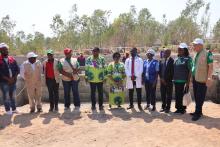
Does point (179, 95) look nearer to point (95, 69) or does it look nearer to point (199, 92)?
point (199, 92)

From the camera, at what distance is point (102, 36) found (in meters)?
38.4

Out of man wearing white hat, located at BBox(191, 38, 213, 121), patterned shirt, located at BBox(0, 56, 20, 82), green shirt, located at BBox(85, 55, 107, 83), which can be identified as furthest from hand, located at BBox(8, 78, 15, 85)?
man wearing white hat, located at BBox(191, 38, 213, 121)

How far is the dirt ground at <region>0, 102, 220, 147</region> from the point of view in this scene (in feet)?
19.5

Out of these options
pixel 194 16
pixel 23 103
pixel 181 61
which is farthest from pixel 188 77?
pixel 194 16

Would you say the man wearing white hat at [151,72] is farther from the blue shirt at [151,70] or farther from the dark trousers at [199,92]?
the dark trousers at [199,92]

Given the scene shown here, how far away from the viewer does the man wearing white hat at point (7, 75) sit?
7820mm

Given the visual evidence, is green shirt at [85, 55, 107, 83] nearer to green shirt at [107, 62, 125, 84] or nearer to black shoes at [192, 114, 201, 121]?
green shirt at [107, 62, 125, 84]

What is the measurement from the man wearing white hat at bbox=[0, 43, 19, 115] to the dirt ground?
17.8 inches

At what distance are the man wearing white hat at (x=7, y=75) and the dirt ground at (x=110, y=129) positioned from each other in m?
0.45

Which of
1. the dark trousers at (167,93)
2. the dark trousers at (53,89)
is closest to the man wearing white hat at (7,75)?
the dark trousers at (53,89)

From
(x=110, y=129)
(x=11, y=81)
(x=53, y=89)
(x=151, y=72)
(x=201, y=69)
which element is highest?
(x=201, y=69)

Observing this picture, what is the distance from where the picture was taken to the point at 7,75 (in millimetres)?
7871

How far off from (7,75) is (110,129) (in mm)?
2950

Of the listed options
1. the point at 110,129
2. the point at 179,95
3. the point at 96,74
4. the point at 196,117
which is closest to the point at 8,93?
the point at 96,74
